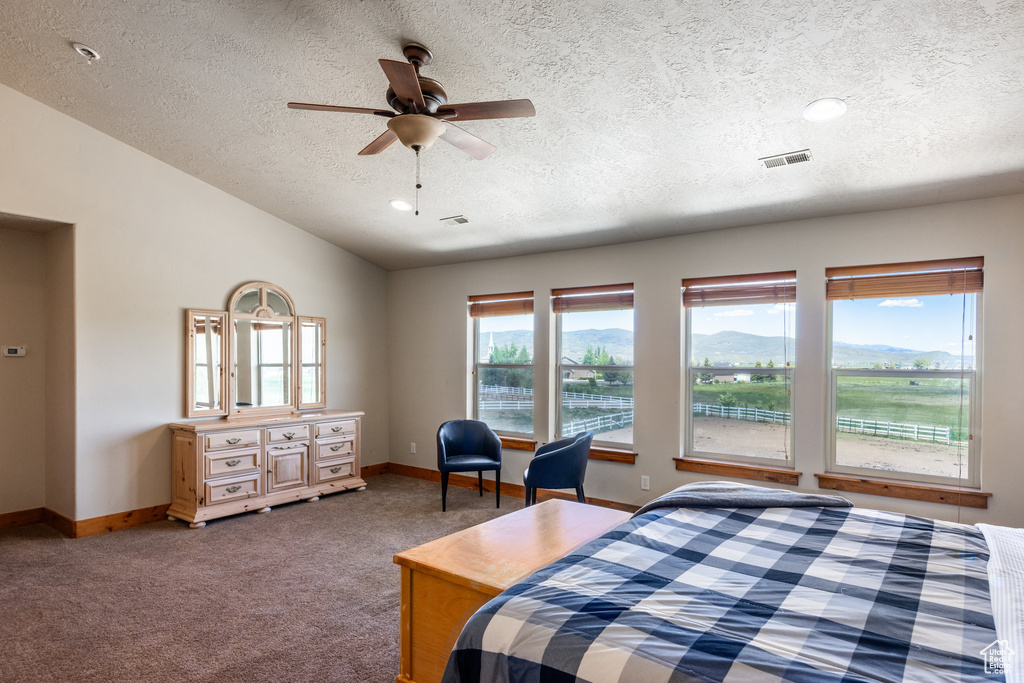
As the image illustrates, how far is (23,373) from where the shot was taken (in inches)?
173

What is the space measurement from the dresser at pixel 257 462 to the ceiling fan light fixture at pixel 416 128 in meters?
3.22

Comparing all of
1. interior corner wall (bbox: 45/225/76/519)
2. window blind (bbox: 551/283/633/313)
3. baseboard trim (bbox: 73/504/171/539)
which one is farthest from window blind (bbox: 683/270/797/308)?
interior corner wall (bbox: 45/225/76/519)

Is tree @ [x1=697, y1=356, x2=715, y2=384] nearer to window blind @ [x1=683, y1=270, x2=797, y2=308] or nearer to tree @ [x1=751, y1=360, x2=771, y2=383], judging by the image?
tree @ [x1=751, y1=360, x2=771, y2=383]

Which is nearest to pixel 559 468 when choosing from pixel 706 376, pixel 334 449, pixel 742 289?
pixel 706 376

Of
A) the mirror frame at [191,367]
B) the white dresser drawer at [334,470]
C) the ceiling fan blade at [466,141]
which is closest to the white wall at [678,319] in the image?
the white dresser drawer at [334,470]

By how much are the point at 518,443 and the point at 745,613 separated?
4.11m

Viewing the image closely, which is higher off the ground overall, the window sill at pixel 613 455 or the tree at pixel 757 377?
the tree at pixel 757 377

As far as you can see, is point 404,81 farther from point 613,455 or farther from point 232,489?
point 232,489

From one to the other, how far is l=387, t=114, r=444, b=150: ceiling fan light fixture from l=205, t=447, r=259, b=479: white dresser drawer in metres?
3.36

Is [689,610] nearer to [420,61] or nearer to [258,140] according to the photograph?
[420,61]

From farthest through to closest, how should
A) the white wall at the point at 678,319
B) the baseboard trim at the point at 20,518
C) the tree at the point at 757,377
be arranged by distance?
the baseboard trim at the point at 20,518, the tree at the point at 757,377, the white wall at the point at 678,319

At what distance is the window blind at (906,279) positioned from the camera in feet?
11.3

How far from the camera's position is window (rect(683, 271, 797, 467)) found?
4102 millimetres

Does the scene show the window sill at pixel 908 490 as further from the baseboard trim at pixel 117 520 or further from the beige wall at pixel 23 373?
the beige wall at pixel 23 373
